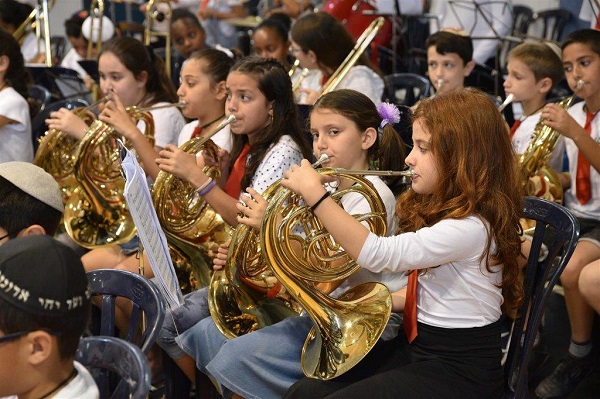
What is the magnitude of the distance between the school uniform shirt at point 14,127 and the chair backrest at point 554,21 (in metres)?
3.92

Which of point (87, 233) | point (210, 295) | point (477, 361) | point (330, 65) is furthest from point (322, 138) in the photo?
point (330, 65)

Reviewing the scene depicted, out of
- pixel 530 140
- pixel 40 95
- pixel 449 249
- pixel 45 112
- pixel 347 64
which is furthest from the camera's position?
pixel 40 95

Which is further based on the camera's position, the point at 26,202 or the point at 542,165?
the point at 542,165

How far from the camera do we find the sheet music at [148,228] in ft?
6.49

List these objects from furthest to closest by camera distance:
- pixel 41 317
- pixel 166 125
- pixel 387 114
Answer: pixel 166 125 < pixel 387 114 < pixel 41 317

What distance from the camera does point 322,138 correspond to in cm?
254

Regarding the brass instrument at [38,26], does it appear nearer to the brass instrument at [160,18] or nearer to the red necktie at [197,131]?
the brass instrument at [160,18]

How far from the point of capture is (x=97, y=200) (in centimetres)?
317

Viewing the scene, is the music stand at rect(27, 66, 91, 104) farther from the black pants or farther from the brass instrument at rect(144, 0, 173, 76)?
the black pants

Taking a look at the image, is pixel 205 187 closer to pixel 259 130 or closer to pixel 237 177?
pixel 237 177

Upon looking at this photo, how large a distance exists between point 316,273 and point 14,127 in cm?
209

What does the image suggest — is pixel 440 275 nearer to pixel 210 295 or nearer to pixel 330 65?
pixel 210 295

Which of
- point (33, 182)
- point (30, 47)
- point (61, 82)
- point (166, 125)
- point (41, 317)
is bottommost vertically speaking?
point (30, 47)

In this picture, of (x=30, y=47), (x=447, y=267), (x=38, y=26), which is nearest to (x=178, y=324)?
(x=447, y=267)
